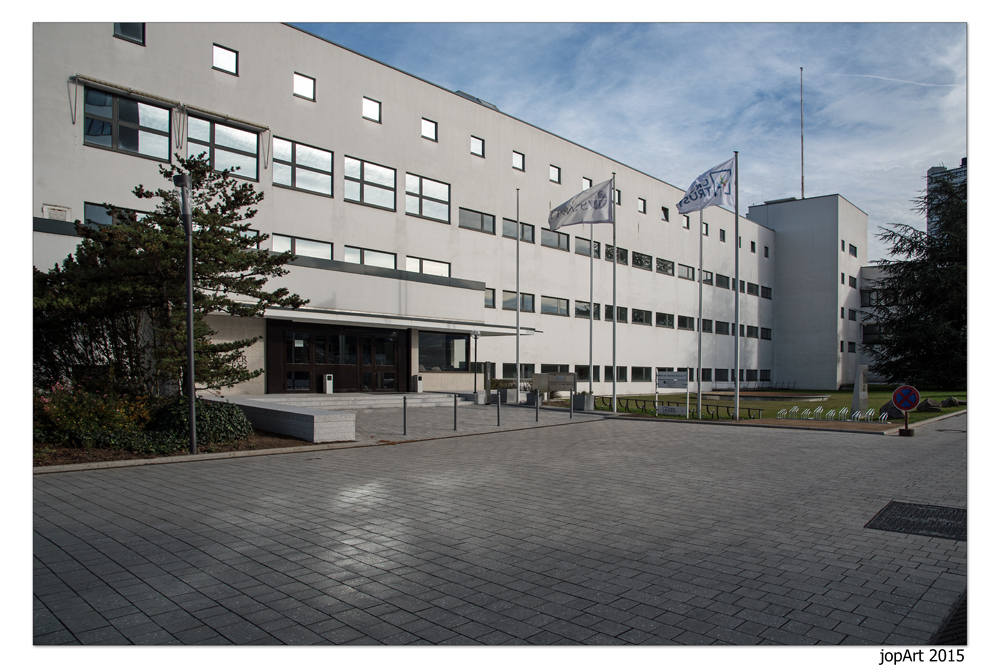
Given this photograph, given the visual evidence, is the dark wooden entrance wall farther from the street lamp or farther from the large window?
the street lamp

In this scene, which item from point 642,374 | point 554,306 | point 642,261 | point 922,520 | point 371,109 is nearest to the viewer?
point 922,520

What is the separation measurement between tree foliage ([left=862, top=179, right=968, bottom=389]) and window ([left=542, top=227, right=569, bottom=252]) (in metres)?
23.3

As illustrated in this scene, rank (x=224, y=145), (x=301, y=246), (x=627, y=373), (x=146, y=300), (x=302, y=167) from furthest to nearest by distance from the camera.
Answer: (x=627, y=373) → (x=302, y=167) → (x=301, y=246) → (x=224, y=145) → (x=146, y=300)

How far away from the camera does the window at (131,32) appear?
19812mm

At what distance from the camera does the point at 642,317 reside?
43031mm

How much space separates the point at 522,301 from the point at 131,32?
2077 cm

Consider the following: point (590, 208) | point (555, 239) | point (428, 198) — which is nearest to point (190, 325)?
point (590, 208)

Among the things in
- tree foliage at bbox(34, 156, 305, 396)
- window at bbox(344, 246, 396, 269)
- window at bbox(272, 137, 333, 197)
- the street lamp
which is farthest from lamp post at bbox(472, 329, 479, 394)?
tree foliage at bbox(34, 156, 305, 396)

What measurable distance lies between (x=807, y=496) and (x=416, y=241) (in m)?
22.9

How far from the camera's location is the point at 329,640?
3.62 metres

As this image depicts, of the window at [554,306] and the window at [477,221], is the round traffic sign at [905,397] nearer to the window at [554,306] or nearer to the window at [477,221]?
the window at [477,221]

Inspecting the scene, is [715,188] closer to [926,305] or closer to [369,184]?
[369,184]

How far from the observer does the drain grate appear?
6.20m
